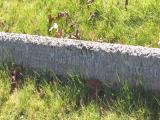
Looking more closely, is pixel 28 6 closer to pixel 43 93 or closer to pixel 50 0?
pixel 50 0

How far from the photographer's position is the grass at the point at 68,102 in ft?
12.9

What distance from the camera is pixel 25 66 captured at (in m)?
4.64

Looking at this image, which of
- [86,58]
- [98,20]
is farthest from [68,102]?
[98,20]

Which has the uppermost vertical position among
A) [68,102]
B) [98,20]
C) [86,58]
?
[98,20]

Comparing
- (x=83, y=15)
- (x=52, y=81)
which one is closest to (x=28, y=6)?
(x=83, y=15)

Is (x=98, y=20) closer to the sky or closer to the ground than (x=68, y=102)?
closer to the sky

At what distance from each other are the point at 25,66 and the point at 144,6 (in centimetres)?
163

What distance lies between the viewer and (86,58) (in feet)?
13.9

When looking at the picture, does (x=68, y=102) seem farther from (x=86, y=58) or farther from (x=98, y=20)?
(x=98, y=20)

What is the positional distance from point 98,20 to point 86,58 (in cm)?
90

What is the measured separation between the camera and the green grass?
4677 mm

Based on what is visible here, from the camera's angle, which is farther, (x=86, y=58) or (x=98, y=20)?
(x=98, y=20)

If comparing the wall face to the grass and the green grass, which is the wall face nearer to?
the grass

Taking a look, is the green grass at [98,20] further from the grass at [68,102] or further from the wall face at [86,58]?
the grass at [68,102]
